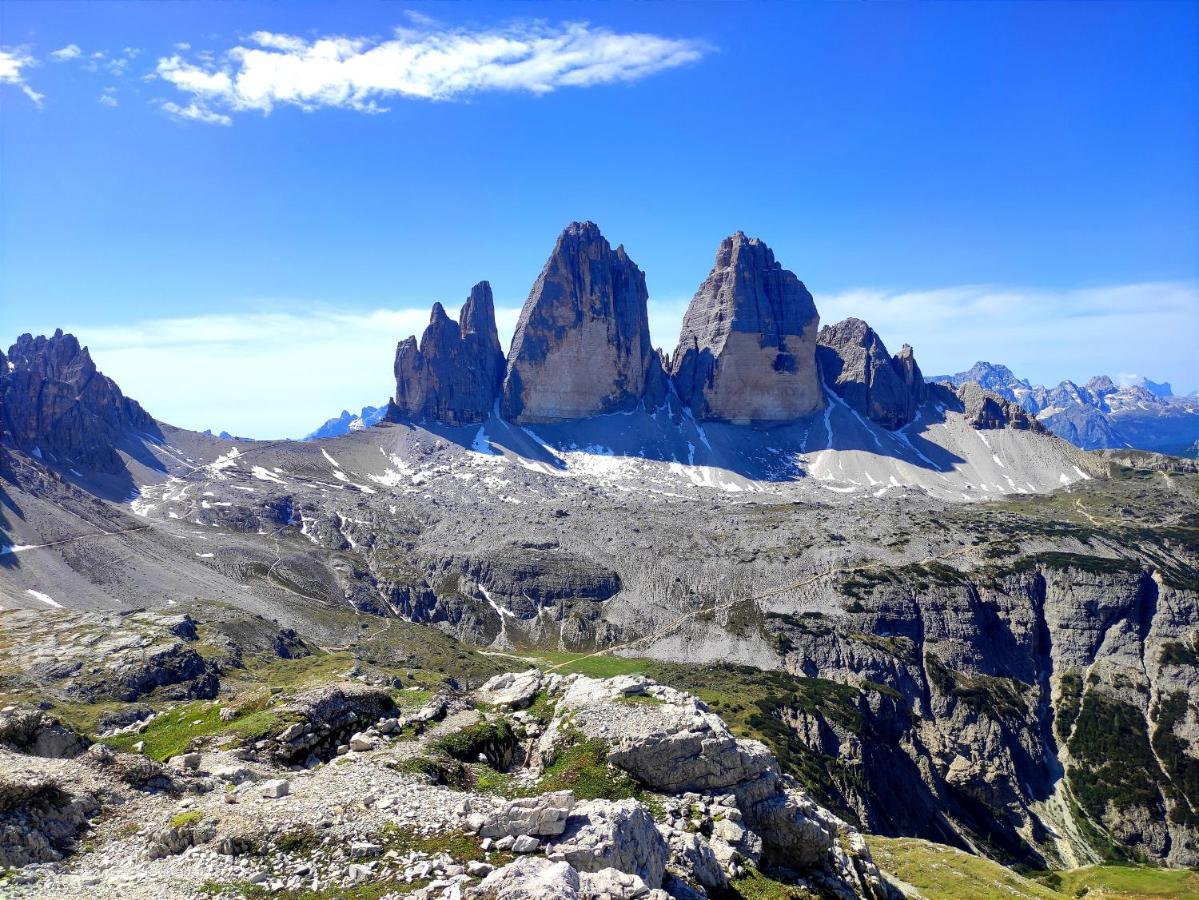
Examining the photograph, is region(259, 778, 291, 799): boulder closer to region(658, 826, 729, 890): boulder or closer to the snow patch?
region(658, 826, 729, 890): boulder

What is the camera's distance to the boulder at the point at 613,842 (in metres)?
22.6

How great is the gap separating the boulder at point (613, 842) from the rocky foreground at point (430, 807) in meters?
0.06

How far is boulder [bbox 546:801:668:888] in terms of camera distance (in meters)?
22.6

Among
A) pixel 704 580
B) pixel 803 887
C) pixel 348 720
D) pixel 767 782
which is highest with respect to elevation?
pixel 348 720

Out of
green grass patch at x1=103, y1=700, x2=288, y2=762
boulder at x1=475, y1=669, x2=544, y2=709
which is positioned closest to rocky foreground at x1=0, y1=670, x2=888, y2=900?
green grass patch at x1=103, y1=700, x2=288, y2=762

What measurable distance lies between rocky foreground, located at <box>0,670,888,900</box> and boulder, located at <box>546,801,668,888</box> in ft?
0.21

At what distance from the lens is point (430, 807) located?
25906mm

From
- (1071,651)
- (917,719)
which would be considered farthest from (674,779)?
(1071,651)

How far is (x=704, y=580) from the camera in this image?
197000mm

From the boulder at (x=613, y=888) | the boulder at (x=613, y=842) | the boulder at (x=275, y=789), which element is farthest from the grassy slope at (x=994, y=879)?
the boulder at (x=275, y=789)

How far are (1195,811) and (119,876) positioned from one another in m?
159

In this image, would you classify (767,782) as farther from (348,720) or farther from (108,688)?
(108,688)

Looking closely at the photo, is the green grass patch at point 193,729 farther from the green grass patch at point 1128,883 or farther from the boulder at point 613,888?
the green grass patch at point 1128,883

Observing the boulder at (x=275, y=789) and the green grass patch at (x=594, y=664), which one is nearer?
the boulder at (x=275, y=789)
